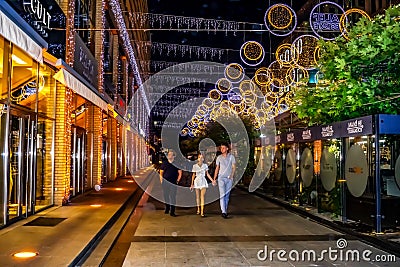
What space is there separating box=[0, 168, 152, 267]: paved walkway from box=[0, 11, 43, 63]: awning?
11.0 ft

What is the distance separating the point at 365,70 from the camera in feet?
34.3

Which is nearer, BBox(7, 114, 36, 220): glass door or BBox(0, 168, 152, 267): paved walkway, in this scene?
BBox(0, 168, 152, 267): paved walkway

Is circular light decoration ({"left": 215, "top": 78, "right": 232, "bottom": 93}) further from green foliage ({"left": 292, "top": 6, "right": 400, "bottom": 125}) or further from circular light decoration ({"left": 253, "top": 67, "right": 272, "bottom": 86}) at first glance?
green foliage ({"left": 292, "top": 6, "right": 400, "bottom": 125})

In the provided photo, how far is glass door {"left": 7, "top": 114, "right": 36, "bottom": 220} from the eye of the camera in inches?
422

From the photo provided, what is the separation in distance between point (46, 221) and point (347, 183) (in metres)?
7.28

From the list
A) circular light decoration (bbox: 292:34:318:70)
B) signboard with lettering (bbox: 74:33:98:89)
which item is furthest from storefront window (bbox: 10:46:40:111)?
circular light decoration (bbox: 292:34:318:70)

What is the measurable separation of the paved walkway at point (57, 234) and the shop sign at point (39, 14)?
178 inches

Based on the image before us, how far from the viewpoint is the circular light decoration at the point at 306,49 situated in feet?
43.8

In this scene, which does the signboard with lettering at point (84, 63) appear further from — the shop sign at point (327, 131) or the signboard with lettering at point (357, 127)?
the signboard with lettering at point (357, 127)

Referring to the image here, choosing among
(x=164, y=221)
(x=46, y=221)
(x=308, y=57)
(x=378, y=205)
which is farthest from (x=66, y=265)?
(x=308, y=57)

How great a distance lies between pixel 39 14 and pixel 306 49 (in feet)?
24.0

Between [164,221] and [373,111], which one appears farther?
[164,221]

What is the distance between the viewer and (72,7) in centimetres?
1458

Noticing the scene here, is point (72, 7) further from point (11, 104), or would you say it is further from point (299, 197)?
point (299, 197)
